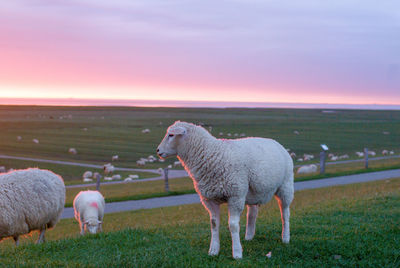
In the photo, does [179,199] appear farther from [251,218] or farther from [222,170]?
[222,170]

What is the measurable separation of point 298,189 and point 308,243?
15.2 meters

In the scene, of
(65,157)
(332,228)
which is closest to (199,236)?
(332,228)

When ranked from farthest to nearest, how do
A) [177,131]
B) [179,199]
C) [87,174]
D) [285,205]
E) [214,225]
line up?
[87,174]
[179,199]
[285,205]
[214,225]
[177,131]

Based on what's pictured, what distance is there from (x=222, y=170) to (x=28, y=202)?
534 cm

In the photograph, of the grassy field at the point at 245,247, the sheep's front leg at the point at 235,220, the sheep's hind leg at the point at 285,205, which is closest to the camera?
the grassy field at the point at 245,247

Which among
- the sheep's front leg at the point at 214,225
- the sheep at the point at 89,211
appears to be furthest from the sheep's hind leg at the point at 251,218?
the sheep at the point at 89,211

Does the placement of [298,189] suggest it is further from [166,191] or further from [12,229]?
[12,229]

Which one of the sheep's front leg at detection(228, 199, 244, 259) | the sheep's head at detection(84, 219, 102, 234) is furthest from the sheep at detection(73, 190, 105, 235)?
the sheep's front leg at detection(228, 199, 244, 259)

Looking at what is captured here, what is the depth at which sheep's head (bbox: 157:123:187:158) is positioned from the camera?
23.5 feet

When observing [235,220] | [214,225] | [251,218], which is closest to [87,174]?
[251,218]

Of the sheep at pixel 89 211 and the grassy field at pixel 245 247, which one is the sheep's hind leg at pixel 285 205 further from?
the sheep at pixel 89 211

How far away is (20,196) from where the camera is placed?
388 inches

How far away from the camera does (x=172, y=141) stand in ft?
23.7

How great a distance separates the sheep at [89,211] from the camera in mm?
13322
